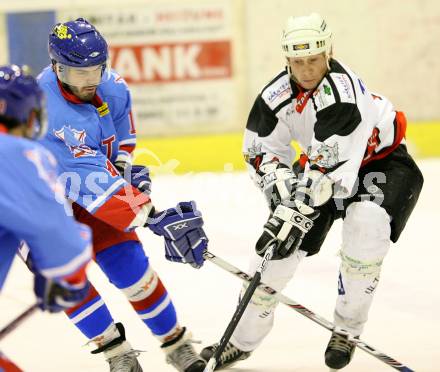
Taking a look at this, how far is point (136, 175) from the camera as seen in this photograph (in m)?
3.15

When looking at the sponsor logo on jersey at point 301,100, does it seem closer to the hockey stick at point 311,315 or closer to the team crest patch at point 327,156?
the team crest patch at point 327,156

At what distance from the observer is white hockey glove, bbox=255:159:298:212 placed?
2961mm

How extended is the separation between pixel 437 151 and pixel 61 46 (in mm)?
4397

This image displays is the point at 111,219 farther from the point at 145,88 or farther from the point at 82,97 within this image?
the point at 145,88

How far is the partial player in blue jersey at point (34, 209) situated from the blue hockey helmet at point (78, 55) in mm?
648

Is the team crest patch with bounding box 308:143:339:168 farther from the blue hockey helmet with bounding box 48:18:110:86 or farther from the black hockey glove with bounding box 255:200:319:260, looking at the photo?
the blue hockey helmet with bounding box 48:18:110:86

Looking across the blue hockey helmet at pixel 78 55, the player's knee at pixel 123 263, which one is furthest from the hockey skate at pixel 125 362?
the blue hockey helmet at pixel 78 55

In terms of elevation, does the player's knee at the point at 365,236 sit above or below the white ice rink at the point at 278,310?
above

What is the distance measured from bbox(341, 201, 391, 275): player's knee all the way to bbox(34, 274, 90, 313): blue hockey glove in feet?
3.66

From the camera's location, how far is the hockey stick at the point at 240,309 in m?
2.77

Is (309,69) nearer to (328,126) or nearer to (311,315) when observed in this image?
(328,126)

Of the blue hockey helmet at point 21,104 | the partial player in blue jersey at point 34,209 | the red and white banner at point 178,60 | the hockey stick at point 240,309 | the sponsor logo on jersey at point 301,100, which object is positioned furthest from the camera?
the red and white banner at point 178,60

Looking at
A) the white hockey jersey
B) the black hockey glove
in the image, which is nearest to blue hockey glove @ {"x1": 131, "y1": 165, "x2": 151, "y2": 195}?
the white hockey jersey

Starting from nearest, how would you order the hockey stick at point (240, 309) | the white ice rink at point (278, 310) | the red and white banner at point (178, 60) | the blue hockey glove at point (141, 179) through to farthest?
the hockey stick at point (240, 309) < the blue hockey glove at point (141, 179) < the white ice rink at point (278, 310) < the red and white banner at point (178, 60)
